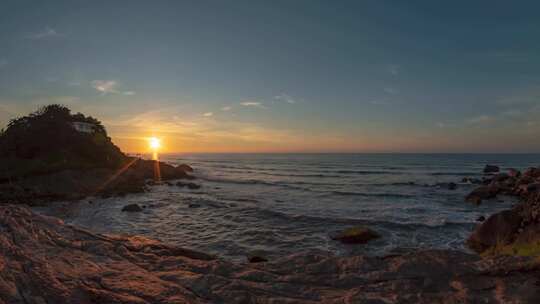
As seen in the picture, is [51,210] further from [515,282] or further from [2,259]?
[515,282]

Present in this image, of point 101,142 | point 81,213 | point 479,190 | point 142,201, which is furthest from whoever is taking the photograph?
point 101,142

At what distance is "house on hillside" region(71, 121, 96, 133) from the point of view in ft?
141

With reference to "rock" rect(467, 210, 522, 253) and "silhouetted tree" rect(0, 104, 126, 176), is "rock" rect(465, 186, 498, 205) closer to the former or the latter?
"rock" rect(467, 210, 522, 253)

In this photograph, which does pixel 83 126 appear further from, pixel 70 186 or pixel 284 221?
pixel 284 221

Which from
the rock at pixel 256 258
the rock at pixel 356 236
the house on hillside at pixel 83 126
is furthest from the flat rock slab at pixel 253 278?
the house on hillside at pixel 83 126

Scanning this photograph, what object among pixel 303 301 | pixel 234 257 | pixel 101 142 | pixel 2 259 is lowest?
pixel 234 257

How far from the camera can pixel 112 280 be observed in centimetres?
650

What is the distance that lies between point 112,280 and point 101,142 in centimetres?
4286

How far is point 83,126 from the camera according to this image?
4516 cm

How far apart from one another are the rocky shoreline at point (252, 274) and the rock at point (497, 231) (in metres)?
0.06

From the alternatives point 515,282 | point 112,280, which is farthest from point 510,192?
point 112,280

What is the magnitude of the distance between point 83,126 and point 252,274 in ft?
163

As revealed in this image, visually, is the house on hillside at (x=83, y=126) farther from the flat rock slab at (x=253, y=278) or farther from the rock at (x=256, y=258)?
the rock at (x=256, y=258)

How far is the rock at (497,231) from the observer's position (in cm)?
1002
